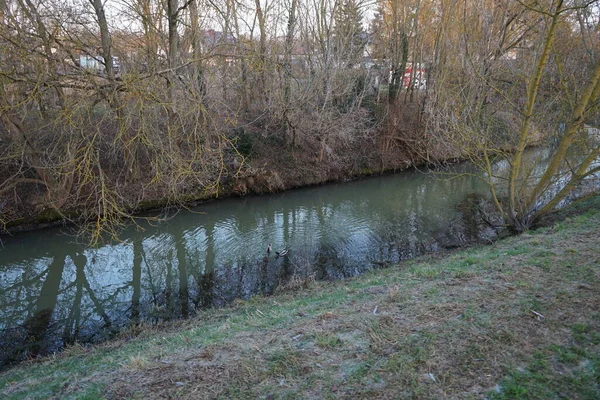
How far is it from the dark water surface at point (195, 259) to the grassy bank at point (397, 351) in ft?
7.56

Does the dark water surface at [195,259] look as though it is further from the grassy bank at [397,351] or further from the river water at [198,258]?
the grassy bank at [397,351]

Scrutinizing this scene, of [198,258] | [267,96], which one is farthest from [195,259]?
[267,96]

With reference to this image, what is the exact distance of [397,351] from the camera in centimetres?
385

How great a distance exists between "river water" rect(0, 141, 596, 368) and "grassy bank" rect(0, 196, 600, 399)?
230cm

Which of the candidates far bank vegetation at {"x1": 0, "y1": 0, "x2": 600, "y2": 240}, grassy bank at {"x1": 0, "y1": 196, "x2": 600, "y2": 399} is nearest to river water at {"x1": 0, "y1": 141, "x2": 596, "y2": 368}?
far bank vegetation at {"x1": 0, "y1": 0, "x2": 600, "y2": 240}

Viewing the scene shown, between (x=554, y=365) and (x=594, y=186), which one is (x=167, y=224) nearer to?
(x=554, y=365)

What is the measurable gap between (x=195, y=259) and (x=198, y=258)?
0.09m

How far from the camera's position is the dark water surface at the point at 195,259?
329 inches

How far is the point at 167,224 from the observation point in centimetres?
1380

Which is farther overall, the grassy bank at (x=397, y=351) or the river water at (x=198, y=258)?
the river water at (x=198, y=258)

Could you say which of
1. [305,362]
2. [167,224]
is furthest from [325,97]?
[305,362]

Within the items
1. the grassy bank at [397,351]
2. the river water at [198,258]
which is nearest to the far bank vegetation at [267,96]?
the river water at [198,258]

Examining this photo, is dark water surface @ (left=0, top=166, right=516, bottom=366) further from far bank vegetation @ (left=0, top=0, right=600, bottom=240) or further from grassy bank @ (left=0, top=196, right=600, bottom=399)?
grassy bank @ (left=0, top=196, right=600, bottom=399)

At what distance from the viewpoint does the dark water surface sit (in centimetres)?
836
